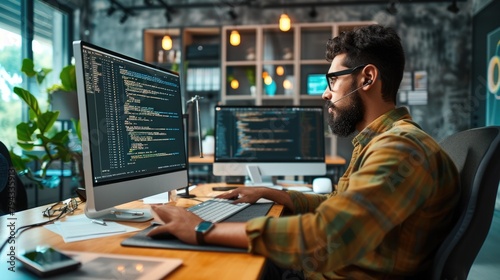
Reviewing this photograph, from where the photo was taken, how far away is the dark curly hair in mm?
1147

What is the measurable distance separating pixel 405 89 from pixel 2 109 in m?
5.16

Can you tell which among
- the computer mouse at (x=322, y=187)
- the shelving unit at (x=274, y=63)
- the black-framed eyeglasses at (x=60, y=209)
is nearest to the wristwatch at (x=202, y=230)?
the black-framed eyeglasses at (x=60, y=209)

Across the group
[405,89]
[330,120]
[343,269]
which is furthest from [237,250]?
[405,89]

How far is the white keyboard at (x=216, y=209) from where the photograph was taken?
108cm

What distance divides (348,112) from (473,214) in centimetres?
49

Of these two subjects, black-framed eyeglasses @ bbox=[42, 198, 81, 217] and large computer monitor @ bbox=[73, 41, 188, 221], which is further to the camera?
black-framed eyeglasses @ bbox=[42, 198, 81, 217]

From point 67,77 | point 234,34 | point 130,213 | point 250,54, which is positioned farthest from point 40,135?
point 250,54

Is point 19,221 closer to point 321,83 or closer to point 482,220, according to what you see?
point 482,220

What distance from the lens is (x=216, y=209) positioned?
1.19 meters

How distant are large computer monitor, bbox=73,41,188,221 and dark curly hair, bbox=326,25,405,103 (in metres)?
0.66

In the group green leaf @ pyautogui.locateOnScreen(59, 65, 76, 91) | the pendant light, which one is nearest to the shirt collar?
green leaf @ pyautogui.locateOnScreen(59, 65, 76, 91)

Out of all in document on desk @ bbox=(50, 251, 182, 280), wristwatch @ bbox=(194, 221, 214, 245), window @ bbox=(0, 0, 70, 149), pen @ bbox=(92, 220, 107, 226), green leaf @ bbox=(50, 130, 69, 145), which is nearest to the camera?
document on desk @ bbox=(50, 251, 182, 280)

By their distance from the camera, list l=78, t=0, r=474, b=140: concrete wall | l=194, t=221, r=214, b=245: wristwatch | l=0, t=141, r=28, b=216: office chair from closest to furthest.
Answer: l=194, t=221, r=214, b=245: wristwatch < l=0, t=141, r=28, b=216: office chair < l=78, t=0, r=474, b=140: concrete wall

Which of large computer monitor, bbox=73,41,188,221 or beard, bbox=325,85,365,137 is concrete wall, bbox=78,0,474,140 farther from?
large computer monitor, bbox=73,41,188,221
